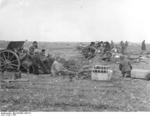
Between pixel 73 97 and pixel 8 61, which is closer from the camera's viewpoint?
pixel 73 97

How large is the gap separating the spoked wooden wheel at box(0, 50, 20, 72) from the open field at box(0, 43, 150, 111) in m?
1.85

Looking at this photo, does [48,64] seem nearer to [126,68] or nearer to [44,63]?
[44,63]

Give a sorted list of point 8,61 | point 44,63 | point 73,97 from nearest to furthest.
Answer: point 73,97 → point 8,61 → point 44,63

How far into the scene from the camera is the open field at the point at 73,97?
205 inches

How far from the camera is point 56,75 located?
9.20 meters

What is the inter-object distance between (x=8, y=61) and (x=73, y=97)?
4.32m

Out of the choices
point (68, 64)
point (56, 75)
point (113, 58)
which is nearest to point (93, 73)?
point (56, 75)

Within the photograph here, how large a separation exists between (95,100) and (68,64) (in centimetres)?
502

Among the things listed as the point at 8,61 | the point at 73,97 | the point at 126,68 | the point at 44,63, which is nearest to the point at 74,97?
the point at 73,97

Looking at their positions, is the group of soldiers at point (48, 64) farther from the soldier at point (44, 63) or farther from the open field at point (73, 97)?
the open field at point (73, 97)

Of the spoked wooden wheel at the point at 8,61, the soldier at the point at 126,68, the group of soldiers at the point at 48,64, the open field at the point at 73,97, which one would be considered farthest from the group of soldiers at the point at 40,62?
the soldier at the point at 126,68

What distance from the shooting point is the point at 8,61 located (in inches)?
364

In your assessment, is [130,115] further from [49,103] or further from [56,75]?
[56,75]

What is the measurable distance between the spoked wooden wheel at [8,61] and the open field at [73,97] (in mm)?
1850
